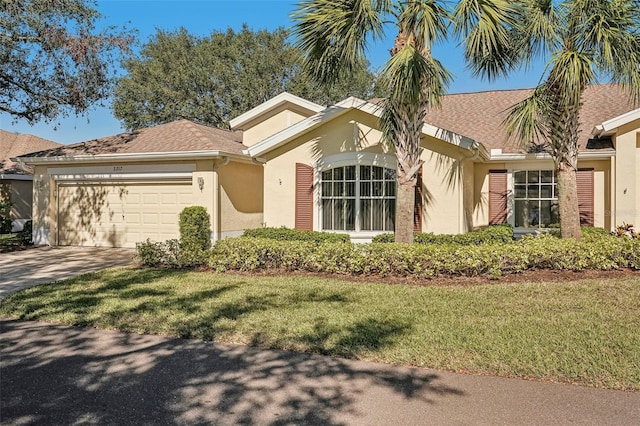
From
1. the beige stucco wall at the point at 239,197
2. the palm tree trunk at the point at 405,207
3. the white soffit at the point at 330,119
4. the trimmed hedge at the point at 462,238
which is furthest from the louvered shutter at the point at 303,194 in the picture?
the palm tree trunk at the point at 405,207

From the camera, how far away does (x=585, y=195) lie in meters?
12.8

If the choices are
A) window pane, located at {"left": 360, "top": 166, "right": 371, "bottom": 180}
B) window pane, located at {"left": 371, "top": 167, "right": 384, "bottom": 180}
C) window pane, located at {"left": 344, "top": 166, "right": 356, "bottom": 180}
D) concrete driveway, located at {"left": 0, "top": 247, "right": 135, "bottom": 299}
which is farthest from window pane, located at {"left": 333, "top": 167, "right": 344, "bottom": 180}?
concrete driveway, located at {"left": 0, "top": 247, "right": 135, "bottom": 299}

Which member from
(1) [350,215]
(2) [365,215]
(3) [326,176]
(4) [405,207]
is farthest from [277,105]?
(4) [405,207]

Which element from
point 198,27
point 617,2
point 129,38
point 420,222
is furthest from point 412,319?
point 198,27

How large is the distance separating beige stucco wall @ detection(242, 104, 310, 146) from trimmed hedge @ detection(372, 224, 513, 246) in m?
7.32

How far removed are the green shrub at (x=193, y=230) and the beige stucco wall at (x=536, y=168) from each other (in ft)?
26.0

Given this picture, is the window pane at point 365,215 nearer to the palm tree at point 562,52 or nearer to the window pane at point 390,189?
the window pane at point 390,189

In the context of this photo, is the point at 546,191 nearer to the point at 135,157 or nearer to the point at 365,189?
the point at 365,189

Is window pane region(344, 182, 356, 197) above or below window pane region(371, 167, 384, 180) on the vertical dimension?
below

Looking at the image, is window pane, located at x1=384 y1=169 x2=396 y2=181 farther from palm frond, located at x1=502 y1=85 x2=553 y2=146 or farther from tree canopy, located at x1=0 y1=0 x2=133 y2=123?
tree canopy, located at x1=0 y1=0 x2=133 y2=123

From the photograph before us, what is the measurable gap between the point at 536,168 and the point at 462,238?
470 cm

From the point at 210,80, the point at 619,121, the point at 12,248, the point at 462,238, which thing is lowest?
the point at 12,248

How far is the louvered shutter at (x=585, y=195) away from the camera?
1280 cm

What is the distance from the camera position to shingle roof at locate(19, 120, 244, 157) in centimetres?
1383
